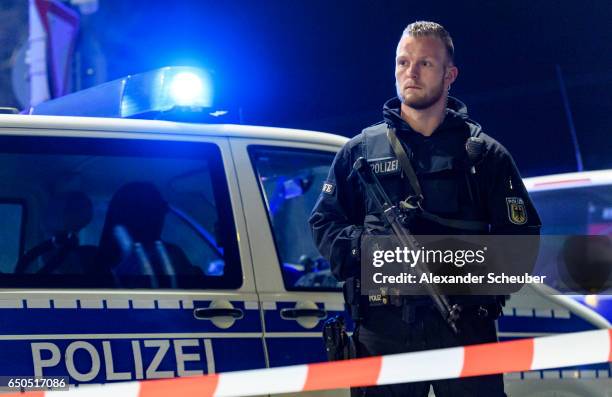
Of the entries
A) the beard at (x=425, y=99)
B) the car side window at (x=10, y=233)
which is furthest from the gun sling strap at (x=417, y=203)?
the car side window at (x=10, y=233)

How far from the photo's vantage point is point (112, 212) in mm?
3469

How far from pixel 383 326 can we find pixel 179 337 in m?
0.73

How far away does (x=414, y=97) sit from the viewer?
117 inches

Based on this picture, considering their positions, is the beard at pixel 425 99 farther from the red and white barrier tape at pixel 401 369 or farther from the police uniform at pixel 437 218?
the red and white barrier tape at pixel 401 369

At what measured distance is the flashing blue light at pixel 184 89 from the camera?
12.1ft

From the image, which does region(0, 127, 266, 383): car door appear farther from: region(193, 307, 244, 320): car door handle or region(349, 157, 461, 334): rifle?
region(349, 157, 461, 334): rifle

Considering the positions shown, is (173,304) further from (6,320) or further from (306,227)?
(306,227)

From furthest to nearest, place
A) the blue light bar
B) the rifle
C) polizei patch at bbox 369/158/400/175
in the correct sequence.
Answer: the blue light bar < polizei patch at bbox 369/158/400/175 < the rifle

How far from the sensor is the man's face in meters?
2.99

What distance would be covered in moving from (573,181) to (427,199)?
2.49m

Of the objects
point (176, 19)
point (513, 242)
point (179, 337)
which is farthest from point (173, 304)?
point (176, 19)

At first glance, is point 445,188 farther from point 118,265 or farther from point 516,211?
point 118,265

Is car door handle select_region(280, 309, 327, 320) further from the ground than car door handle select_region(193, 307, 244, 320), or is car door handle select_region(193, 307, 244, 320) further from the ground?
car door handle select_region(193, 307, 244, 320)

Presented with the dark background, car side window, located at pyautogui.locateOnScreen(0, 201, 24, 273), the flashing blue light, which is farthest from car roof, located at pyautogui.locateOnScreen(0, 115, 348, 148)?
the dark background
